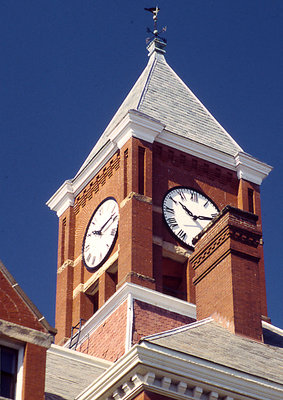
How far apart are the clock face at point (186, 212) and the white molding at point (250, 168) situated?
1.88 m

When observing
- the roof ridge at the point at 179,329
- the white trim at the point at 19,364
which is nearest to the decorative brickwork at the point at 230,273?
the roof ridge at the point at 179,329

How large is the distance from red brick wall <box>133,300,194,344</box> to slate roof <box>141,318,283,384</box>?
25.1 feet

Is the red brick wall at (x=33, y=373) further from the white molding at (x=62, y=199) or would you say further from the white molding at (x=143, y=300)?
the white molding at (x=62, y=199)

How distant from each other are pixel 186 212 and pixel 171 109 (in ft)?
15.6

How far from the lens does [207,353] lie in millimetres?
25453

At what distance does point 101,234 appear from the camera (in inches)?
1631

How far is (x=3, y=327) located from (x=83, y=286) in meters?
19.1

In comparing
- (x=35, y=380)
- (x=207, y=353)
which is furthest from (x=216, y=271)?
(x=35, y=380)

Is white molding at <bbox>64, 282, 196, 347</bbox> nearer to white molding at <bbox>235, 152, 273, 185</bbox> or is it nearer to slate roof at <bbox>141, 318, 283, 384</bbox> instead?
white molding at <bbox>235, 152, 273, 185</bbox>

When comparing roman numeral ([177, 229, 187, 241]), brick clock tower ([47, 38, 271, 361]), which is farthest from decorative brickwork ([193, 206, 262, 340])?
roman numeral ([177, 229, 187, 241])

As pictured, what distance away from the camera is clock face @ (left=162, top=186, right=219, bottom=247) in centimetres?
4066

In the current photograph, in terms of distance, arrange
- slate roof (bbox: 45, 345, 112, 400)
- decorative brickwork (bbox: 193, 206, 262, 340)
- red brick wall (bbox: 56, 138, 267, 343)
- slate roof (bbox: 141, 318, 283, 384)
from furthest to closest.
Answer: red brick wall (bbox: 56, 138, 267, 343) < decorative brickwork (bbox: 193, 206, 262, 340) < slate roof (bbox: 45, 345, 112, 400) < slate roof (bbox: 141, 318, 283, 384)

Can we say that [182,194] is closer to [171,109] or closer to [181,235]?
[181,235]

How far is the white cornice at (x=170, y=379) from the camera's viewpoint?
902 inches
